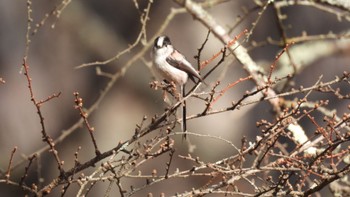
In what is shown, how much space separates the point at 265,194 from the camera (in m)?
2.73

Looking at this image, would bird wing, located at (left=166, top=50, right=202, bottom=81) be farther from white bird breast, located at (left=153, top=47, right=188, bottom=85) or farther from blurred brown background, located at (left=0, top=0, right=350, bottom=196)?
blurred brown background, located at (left=0, top=0, right=350, bottom=196)

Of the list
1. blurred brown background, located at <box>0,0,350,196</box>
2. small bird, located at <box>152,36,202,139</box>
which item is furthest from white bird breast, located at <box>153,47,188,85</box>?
blurred brown background, located at <box>0,0,350,196</box>

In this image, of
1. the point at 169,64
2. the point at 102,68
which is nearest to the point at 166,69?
the point at 169,64

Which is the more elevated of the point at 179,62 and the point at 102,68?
the point at 102,68

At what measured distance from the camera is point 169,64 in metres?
4.09

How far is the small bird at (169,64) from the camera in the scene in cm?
404

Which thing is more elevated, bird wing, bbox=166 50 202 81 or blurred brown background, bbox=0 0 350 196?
blurred brown background, bbox=0 0 350 196

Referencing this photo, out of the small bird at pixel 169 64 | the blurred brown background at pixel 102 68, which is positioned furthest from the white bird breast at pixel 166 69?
the blurred brown background at pixel 102 68

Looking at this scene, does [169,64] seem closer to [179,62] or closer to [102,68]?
[179,62]

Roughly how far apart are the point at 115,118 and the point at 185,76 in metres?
6.15

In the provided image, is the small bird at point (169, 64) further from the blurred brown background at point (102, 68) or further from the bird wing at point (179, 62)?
the blurred brown background at point (102, 68)

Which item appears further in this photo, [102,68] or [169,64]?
[102,68]

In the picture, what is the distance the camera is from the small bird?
4039 millimetres

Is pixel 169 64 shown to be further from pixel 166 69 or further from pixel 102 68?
pixel 102 68
